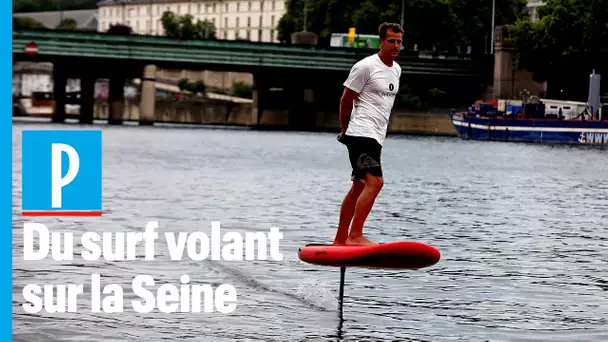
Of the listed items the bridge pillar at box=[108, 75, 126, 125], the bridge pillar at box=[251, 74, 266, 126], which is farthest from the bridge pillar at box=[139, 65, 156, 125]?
the bridge pillar at box=[251, 74, 266, 126]

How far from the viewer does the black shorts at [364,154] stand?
1430 centimetres

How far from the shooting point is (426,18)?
13738 centimetres

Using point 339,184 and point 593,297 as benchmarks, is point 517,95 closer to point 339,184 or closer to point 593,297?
point 339,184

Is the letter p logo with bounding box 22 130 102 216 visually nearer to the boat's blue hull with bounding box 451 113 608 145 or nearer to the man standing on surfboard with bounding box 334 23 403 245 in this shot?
the man standing on surfboard with bounding box 334 23 403 245

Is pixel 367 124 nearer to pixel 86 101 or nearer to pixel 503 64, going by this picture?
pixel 503 64

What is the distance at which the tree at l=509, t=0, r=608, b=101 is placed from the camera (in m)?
115

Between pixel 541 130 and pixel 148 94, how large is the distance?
147 feet

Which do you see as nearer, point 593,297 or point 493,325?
point 493,325

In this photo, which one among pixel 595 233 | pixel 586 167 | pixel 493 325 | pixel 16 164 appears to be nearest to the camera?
pixel 493 325

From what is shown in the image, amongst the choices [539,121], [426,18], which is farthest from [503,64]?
[539,121]

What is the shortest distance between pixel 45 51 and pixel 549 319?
115680 mm

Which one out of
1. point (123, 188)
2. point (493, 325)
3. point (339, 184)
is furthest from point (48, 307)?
point (339, 184)

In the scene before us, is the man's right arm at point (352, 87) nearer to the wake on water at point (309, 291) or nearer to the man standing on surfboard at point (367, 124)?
the man standing on surfboard at point (367, 124)

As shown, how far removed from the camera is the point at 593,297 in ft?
52.9
